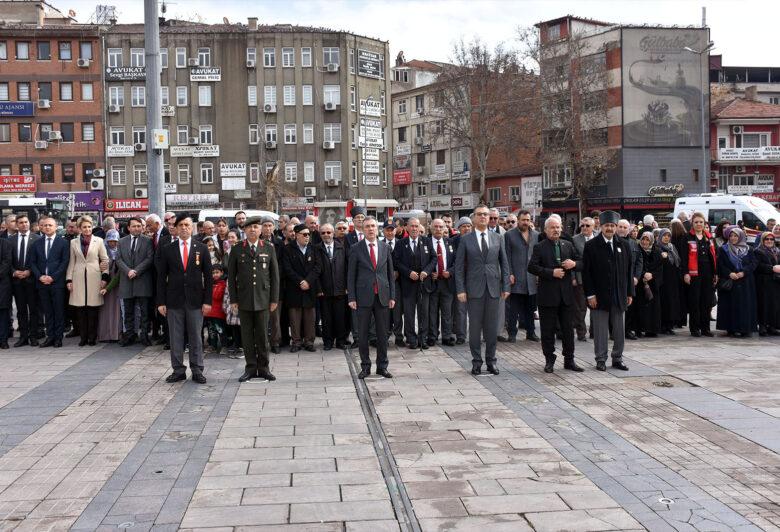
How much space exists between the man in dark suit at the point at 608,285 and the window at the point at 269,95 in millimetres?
52798

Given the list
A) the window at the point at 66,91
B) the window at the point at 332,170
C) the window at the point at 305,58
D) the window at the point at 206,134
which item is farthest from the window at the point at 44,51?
the window at the point at 332,170

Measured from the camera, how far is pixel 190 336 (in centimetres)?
1072

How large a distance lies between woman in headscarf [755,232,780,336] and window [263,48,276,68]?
50.8 metres

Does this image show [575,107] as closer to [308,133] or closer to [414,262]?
[308,133]

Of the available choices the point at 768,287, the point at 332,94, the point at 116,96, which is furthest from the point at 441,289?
the point at 116,96

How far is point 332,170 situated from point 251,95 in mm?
7945

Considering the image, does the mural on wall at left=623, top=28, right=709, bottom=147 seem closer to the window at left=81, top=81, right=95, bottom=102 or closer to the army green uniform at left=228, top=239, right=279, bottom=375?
the window at left=81, top=81, right=95, bottom=102

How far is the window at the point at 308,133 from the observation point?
62.2m

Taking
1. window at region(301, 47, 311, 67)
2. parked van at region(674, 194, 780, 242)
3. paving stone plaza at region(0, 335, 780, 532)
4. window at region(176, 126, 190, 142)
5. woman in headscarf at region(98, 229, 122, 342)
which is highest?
window at region(301, 47, 311, 67)

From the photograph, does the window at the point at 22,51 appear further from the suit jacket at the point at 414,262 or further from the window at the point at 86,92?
the suit jacket at the point at 414,262

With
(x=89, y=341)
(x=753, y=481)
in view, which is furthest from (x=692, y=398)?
(x=89, y=341)

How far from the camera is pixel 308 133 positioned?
2454 inches

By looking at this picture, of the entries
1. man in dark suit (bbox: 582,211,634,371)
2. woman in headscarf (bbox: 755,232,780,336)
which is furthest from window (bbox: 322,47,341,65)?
man in dark suit (bbox: 582,211,634,371)

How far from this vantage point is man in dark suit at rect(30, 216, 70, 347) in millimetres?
13922
